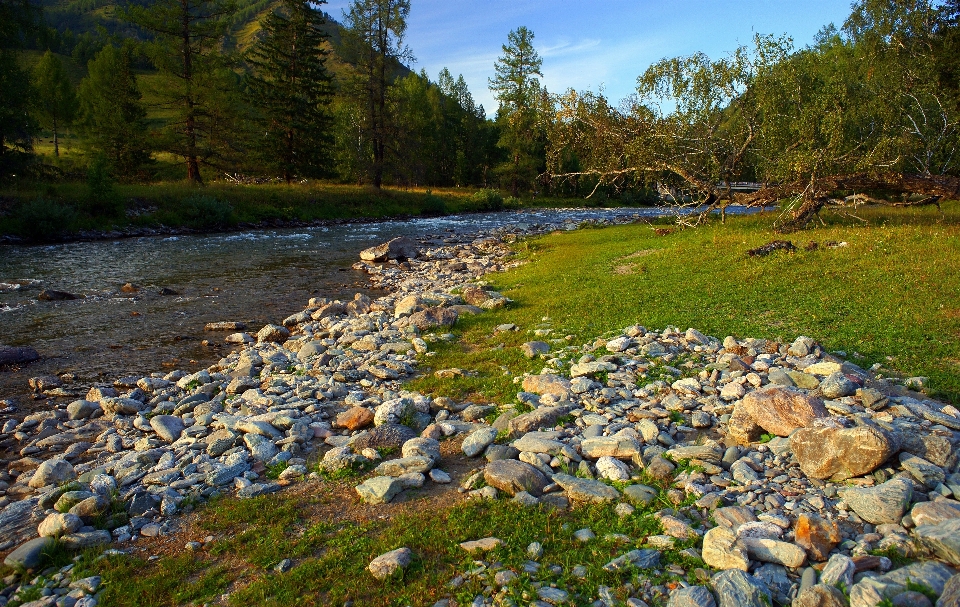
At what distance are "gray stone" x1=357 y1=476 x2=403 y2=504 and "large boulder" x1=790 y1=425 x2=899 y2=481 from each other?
391 centimetres

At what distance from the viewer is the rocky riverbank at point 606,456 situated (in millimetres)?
3980

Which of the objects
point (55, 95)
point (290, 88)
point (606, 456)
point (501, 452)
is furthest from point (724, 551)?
point (55, 95)

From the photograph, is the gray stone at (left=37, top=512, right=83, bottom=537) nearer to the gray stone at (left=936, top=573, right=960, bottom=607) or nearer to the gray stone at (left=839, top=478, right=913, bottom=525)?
the gray stone at (left=936, top=573, right=960, bottom=607)

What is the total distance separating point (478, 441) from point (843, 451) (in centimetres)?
361

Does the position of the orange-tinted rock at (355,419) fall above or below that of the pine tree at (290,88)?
below

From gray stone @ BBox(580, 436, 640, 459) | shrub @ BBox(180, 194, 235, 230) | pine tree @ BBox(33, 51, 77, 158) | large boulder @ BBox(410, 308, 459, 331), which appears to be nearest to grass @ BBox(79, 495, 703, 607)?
Result: gray stone @ BBox(580, 436, 640, 459)

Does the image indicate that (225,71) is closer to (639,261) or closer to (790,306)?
(639,261)

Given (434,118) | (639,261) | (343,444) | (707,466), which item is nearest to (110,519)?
(343,444)

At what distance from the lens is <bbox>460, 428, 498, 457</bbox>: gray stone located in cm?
628

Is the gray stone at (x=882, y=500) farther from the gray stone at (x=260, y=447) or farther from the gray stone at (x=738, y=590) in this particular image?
the gray stone at (x=260, y=447)

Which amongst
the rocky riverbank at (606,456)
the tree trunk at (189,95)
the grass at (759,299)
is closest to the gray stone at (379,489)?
the rocky riverbank at (606,456)

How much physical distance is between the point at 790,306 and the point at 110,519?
11035 millimetres

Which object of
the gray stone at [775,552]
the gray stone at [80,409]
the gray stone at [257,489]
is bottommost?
the gray stone at [80,409]

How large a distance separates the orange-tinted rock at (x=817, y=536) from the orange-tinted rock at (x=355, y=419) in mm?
5004
